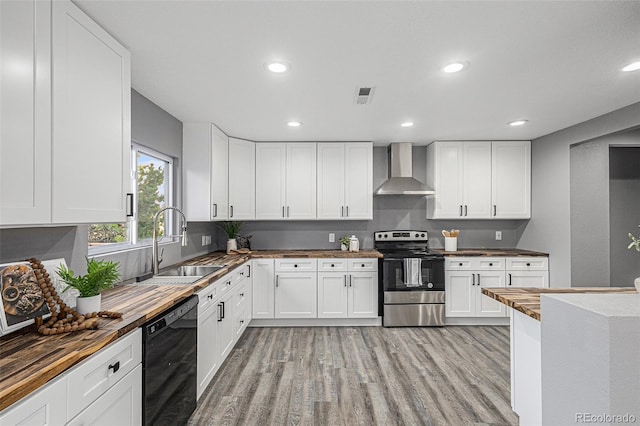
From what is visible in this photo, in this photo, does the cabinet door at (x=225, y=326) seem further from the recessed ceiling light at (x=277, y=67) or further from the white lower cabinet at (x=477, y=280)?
the white lower cabinet at (x=477, y=280)

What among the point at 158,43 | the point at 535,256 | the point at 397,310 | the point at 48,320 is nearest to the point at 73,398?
the point at 48,320

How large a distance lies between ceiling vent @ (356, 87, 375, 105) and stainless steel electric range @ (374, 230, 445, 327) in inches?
80.2

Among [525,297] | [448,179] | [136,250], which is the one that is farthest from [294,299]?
[525,297]

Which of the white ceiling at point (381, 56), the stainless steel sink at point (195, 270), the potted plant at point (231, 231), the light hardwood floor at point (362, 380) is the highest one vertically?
the white ceiling at point (381, 56)

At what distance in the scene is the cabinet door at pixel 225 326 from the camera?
9.10 ft

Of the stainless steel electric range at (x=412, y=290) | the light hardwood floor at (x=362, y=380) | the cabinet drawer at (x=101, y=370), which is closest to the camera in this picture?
the cabinet drawer at (x=101, y=370)

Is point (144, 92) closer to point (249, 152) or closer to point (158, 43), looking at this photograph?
point (158, 43)

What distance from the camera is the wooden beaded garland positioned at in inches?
52.8

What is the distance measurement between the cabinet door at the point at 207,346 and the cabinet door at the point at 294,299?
146 cm

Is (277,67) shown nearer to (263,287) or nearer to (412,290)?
(263,287)

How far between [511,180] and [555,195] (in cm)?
59

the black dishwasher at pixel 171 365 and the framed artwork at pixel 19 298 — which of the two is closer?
the framed artwork at pixel 19 298

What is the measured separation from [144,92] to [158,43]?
90 centimetres

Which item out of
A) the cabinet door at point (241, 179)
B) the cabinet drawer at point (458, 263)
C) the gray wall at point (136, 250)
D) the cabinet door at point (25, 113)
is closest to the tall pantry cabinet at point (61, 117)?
the cabinet door at point (25, 113)
